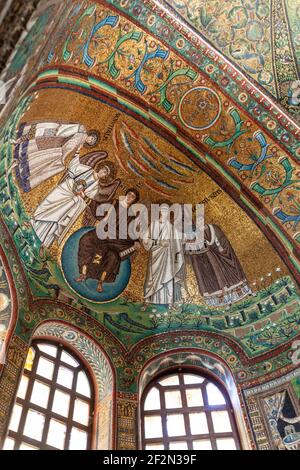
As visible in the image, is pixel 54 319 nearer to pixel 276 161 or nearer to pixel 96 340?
pixel 96 340

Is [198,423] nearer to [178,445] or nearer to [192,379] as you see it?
[178,445]

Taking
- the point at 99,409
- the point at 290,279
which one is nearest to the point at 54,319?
the point at 99,409

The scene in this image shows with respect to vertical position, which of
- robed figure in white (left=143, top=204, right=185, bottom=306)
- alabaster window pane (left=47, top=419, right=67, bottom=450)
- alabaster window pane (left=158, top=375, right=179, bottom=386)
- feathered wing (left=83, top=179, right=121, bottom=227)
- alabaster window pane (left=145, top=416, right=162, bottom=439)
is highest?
feathered wing (left=83, top=179, right=121, bottom=227)

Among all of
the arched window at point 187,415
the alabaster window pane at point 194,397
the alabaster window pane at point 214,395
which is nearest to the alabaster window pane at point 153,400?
the arched window at point 187,415

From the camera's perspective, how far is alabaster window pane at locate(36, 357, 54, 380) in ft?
30.2

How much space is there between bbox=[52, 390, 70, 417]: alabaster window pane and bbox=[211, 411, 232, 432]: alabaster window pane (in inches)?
81.0

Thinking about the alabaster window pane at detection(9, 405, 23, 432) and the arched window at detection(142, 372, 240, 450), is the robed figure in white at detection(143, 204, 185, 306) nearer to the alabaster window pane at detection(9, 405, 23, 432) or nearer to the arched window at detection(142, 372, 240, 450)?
the arched window at detection(142, 372, 240, 450)

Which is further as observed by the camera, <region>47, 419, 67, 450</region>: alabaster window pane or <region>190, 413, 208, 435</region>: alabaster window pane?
<region>190, 413, 208, 435</region>: alabaster window pane

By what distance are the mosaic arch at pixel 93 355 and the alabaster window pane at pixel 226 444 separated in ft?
4.96

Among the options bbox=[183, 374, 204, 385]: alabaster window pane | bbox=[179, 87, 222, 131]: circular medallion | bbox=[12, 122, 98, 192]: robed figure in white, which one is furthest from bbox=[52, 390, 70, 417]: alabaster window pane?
bbox=[179, 87, 222, 131]: circular medallion

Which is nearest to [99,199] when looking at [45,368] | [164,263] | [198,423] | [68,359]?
[164,263]

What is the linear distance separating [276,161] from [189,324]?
9.61 feet

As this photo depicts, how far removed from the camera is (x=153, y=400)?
31.7 ft

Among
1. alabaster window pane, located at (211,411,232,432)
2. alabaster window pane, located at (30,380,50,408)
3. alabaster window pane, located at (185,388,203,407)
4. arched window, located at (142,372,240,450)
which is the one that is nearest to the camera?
alabaster window pane, located at (30,380,50,408)
